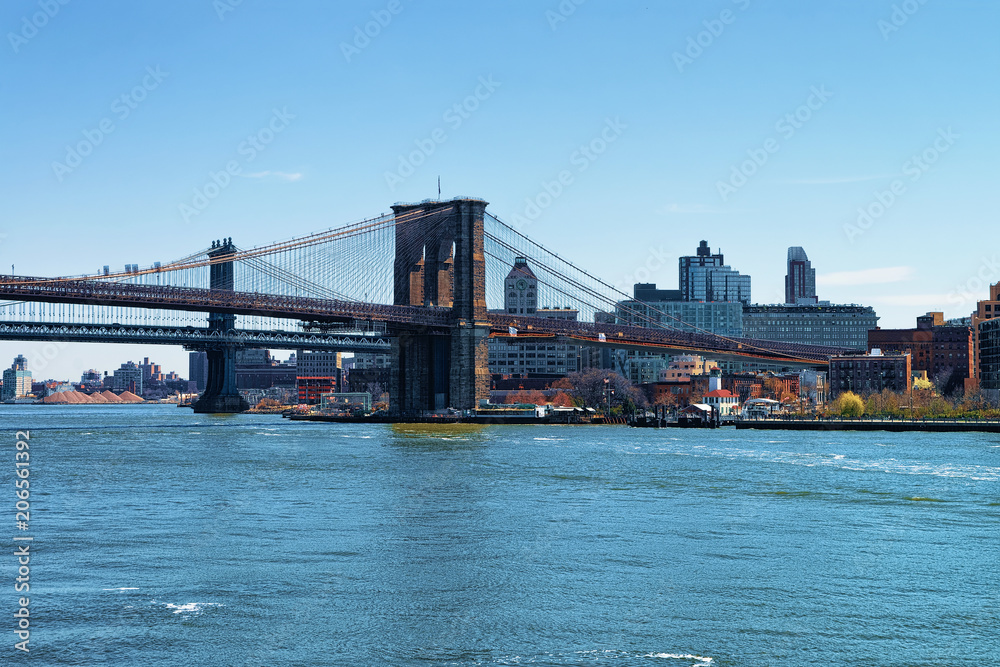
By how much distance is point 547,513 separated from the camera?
34.8 metres

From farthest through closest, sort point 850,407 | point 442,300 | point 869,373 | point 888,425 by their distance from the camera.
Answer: point 869,373 → point 442,300 → point 850,407 → point 888,425

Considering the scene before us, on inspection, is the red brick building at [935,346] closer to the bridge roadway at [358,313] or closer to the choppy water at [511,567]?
the bridge roadway at [358,313]

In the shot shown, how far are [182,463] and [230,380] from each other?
116748 millimetres

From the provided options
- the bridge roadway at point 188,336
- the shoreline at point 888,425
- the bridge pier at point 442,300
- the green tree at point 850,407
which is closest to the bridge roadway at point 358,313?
the bridge pier at point 442,300

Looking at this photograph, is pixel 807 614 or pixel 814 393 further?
pixel 814 393

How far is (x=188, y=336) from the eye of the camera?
135 metres

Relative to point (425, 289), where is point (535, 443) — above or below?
below

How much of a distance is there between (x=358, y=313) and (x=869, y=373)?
6171 cm

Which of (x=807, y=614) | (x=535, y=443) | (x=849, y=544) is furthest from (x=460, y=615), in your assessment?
(x=535, y=443)

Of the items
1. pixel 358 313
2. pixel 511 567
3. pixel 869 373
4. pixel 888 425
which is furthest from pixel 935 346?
pixel 511 567

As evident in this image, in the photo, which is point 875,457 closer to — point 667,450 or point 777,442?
point 667,450

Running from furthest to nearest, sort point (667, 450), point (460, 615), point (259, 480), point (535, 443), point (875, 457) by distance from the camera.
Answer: point (535, 443)
point (667, 450)
point (875, 457)
point (259, 480)
point (460, 615)

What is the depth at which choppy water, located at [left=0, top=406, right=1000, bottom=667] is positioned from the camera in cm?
1956

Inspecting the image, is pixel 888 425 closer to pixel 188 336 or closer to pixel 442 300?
pixel 442 300
